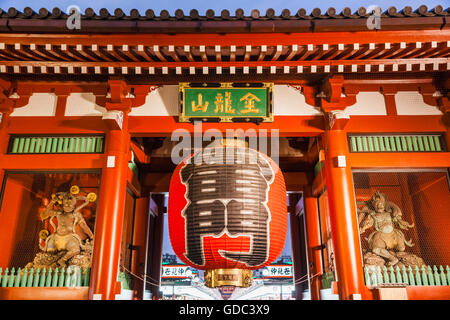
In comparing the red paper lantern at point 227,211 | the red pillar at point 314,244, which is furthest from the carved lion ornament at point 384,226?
the red paper lantern at point 227,211

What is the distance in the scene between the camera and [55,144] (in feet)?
17.5

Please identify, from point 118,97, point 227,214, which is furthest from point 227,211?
point 118,97

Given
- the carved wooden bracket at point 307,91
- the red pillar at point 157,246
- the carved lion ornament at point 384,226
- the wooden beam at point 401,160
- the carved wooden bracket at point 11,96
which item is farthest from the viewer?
the red pillar at point 157,246

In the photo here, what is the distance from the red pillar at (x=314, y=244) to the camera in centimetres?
666

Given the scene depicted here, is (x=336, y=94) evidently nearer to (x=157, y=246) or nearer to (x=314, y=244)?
(x=314, y=244)

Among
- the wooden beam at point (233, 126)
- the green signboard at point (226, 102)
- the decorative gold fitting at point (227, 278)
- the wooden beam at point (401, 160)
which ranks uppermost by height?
the green signboard at point (226, 102)

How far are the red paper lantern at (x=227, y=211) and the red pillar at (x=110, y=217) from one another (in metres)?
1.14

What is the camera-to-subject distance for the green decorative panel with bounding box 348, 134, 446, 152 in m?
5.23

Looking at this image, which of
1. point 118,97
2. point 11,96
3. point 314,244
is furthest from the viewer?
point 314,244

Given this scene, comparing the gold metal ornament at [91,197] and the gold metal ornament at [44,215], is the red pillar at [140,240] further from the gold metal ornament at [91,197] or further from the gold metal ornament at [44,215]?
the gold metal ornament at [44,215]

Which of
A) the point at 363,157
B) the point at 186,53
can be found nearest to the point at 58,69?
the point at 186,53

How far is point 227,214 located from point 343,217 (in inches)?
74.6

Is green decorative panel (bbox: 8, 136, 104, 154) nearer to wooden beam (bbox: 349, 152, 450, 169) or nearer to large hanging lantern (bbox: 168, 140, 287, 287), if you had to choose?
large hanging lantern (bbox: 168, 140, 287, 287)

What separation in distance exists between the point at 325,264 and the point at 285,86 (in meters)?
3.32
